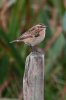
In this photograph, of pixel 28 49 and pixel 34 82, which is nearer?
pixel 34 82

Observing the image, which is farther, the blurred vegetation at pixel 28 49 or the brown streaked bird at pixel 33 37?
the blurred vegetation at pixel 28 49

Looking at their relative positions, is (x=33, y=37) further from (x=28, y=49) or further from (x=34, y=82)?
(x=28, y=49)

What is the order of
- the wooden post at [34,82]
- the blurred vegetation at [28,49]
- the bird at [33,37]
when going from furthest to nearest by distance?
→ the blurred vegetation at [28,49] → the bird at [33,37] → the wooden post at [34,82]

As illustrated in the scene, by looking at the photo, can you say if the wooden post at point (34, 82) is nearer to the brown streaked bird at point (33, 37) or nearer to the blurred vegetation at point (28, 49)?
the brown streaked bird at point (33, 37)

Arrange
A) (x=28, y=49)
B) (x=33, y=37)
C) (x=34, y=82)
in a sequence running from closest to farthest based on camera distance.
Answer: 1. (x=34, y=82)
2. (x=33, y=37)
3. (x=28, y=49)

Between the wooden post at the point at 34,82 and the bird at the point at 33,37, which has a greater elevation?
the bird at the point at 33,37

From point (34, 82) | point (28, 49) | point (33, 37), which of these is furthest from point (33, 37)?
point (28, 49)

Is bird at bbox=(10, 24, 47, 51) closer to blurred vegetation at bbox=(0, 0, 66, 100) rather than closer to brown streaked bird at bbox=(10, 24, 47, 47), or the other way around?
brown streaked bird at bbox=(10, 24, 47, 47)

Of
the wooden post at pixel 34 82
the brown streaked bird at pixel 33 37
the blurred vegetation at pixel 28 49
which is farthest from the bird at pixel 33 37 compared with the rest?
the blurred vegetation at pixel 28 49

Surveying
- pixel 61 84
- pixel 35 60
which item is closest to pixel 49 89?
pixel 61 84

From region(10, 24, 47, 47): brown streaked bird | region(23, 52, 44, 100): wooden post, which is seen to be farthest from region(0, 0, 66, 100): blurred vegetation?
region(23, 52, 44, 100): wooden post
